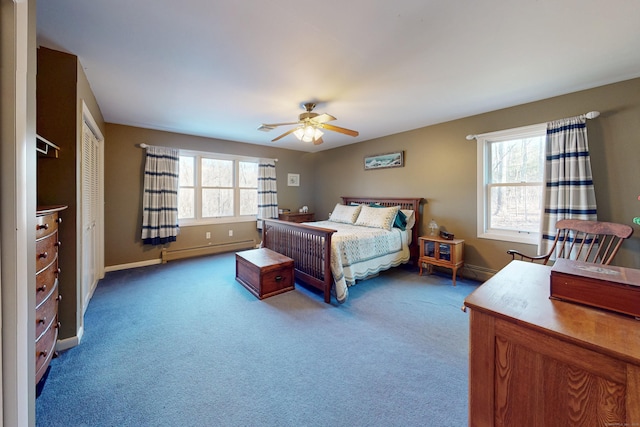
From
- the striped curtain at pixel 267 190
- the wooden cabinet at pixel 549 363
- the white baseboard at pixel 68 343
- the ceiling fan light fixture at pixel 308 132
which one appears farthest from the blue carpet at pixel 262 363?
the striped curtain at pixel 267 190

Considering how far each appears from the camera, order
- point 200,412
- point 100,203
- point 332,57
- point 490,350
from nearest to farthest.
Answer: point 490,350 < point 200,412 < point 332,57 < point 100,203

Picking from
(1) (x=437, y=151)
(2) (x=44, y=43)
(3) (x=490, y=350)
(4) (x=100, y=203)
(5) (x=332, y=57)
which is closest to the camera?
(3) (x=490, y=350)

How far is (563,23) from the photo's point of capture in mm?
1660

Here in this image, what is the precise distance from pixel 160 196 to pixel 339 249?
327 centimetres

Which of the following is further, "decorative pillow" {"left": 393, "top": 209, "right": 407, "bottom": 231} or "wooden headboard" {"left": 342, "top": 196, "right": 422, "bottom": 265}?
"wooden headboard" {"left": 342, "top": 196, "right": 422, "bottom": 265}

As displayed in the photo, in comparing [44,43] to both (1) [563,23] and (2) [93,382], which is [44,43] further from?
(1) [563,23]

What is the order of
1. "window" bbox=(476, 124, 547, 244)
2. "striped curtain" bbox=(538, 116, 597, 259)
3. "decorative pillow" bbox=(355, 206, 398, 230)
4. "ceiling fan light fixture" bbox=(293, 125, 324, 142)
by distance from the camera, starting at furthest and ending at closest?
"decorative pillow" bbox=(355, 206, 398, 230), "window" bbox=(476, 124, 547, 244), "ceiling fan light fixture" bbox=(293, 125, 324, 142), "striped curtain" bbox=(538, 116, 597, 259)

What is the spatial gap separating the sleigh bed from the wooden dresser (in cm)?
214

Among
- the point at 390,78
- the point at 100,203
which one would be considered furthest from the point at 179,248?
the point at 390,78

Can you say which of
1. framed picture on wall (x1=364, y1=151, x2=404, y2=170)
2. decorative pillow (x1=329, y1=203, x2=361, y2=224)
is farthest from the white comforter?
framed picture on wall (x1=364, y1=151, x2=404, y2=170)

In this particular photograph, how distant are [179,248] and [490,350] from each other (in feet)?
15.9

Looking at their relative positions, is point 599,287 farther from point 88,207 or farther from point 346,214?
point 88,207

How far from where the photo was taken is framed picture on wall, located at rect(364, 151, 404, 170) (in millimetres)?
4396

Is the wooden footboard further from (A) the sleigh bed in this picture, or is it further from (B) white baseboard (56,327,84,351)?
(B) white baseboard (56,327,84,351)
